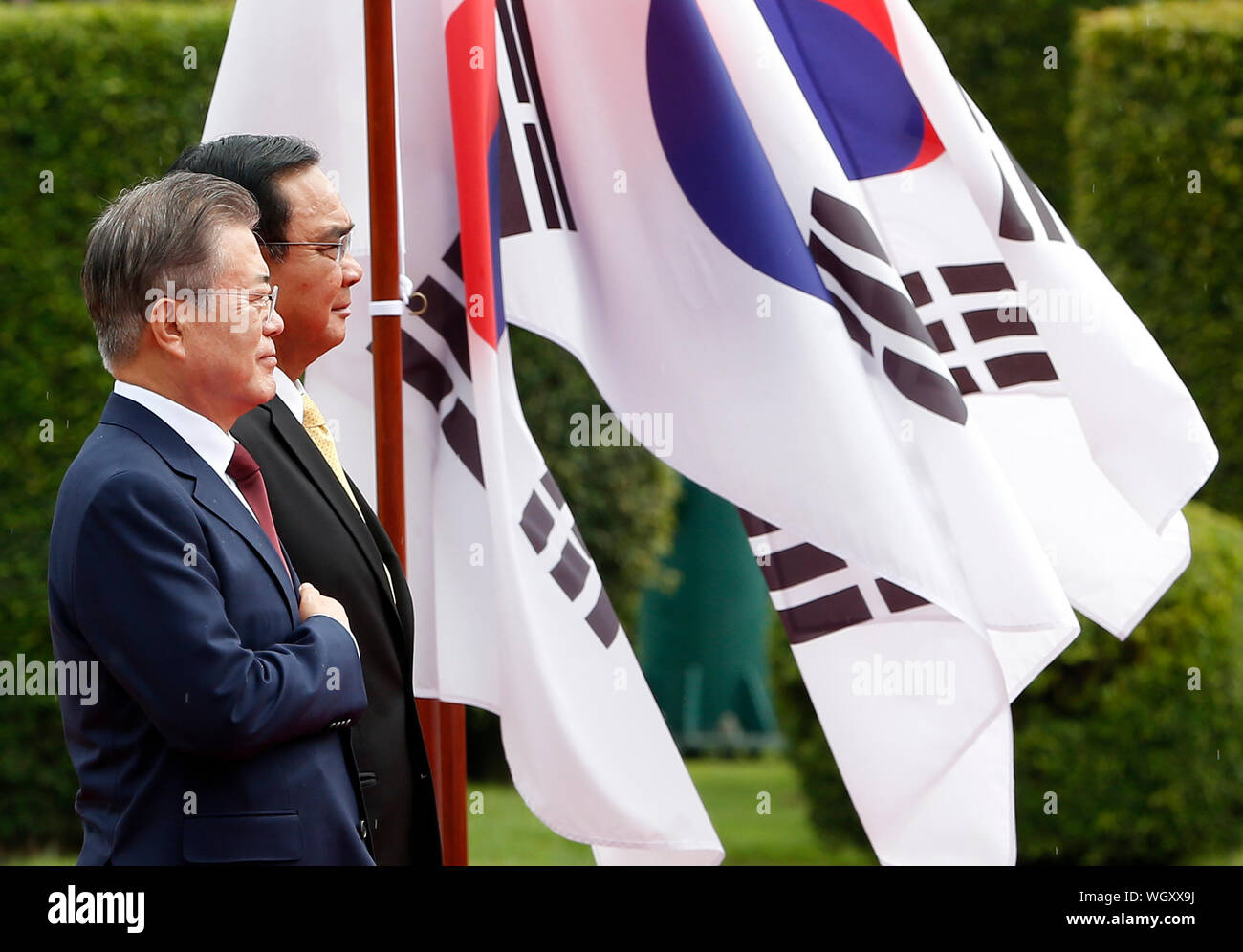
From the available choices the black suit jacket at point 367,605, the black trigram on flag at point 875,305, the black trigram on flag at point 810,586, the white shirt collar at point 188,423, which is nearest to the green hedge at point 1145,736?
the black trigram on flag at point 810,586

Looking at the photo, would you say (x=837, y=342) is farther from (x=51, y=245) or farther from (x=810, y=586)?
(x=51, y=245)

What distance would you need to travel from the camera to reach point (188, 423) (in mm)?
1924

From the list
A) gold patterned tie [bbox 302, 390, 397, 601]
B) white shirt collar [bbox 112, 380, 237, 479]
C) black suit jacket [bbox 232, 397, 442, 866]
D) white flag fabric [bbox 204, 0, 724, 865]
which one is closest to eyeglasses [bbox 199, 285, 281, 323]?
white shirt collar [bbox 112, 380, 237, 479]

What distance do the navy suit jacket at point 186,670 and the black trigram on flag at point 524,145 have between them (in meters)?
1.11

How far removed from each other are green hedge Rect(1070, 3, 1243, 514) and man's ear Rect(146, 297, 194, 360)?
6.40 metres

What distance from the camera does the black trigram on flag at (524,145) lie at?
287 cm

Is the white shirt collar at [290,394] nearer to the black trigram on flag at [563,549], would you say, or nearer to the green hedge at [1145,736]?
the black trigram on flag at [563,549]

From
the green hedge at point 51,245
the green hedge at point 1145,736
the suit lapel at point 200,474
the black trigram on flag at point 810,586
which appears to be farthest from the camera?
the green hedge at point 51,245

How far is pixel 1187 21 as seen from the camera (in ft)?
24.8

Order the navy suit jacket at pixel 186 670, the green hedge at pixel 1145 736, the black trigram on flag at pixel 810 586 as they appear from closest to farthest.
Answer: the navy suit jacket at pixel 186 670 < the black trigram on flag at pixel 810 586 < the green hedge at pixel 1145 736

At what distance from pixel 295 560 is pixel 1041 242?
1485 mm

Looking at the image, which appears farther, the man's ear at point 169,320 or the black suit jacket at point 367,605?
the black suit jacket at point 367,605

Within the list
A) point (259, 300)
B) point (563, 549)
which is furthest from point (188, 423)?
point (563, 549)

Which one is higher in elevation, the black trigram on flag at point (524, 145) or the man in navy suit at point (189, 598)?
the black trigram on flag at point (524, 145)
